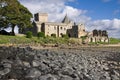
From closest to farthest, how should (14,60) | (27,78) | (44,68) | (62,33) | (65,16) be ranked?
(27,78)
(44,68)
(14,60)
(62,33)
(65,16)

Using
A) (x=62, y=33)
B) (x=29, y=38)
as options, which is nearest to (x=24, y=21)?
(x=29, y=38)

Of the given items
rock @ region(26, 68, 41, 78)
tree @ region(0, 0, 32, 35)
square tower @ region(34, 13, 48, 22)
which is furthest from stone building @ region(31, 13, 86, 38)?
rock @ region(26, 68, 41, 78)

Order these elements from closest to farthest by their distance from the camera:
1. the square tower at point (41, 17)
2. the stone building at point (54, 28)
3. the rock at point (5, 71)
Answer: the rock at point (5, 71) → the stone building at point (54, 28) → the square tower at point (41, 17)

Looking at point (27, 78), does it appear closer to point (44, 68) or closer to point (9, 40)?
point (44, 68)

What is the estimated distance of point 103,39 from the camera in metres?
105

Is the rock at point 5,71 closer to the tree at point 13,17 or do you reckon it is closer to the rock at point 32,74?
the rock at point 32,74

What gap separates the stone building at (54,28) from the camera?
96.1 meters

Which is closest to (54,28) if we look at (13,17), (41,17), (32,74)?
(41,17)

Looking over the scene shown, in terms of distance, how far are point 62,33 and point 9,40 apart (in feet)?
144

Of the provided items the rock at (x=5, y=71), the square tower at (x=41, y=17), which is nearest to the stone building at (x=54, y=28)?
the square tower at (x=41, y=17)

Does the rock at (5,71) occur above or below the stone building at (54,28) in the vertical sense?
below

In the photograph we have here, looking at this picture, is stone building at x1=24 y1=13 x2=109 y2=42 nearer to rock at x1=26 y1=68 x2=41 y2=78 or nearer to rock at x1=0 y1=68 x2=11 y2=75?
rock at x1=0 y1=68 x2=11 y2=75

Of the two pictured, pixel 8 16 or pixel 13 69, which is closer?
pixel 13 69

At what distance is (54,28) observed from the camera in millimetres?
98938
